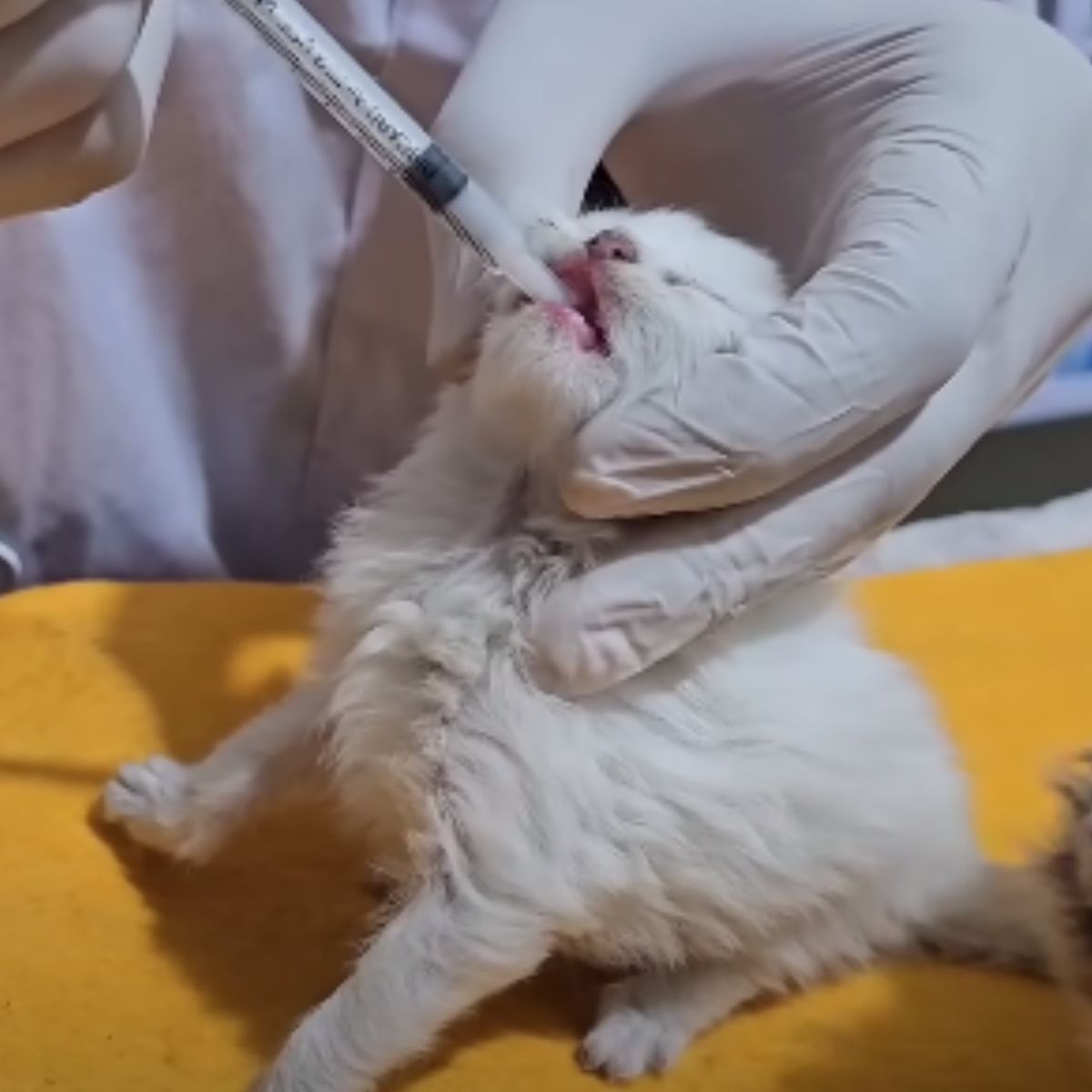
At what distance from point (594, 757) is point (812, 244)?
30 centimetres

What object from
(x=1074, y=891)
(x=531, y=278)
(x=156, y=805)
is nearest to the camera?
(x=1074, y=891)

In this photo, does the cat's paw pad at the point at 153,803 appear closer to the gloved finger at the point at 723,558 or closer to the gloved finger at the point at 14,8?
the gloved finger at the point at 723,558

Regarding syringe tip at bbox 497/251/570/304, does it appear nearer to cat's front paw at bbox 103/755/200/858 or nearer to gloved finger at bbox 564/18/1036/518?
gloved finger at bbox 564/18/1036/518

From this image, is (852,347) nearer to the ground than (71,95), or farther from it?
nearer to the ground

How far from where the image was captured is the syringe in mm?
718

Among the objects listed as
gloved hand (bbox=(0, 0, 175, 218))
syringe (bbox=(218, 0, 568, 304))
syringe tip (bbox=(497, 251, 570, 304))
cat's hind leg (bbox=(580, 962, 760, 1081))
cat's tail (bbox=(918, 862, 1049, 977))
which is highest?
gloved hand (bbox=(0, 0, 175, 218))

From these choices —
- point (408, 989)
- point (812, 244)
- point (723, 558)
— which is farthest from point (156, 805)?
point (812, 244)

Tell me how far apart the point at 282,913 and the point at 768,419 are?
0.32 m

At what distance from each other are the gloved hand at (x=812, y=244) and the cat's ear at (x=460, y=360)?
0.22 feet

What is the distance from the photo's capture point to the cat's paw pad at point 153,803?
31.8 inches

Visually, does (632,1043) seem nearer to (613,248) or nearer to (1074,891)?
(1074,891)

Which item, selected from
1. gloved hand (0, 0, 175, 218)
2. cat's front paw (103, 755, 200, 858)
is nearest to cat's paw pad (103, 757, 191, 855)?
cat's front paw (103, 755, 200, 858)

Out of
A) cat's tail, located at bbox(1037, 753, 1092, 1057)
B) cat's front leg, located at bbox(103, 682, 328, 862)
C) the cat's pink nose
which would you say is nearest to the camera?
cat's tail, located at bbox(1037, 753, 1092, 1057)

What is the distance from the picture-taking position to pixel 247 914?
81 cm
